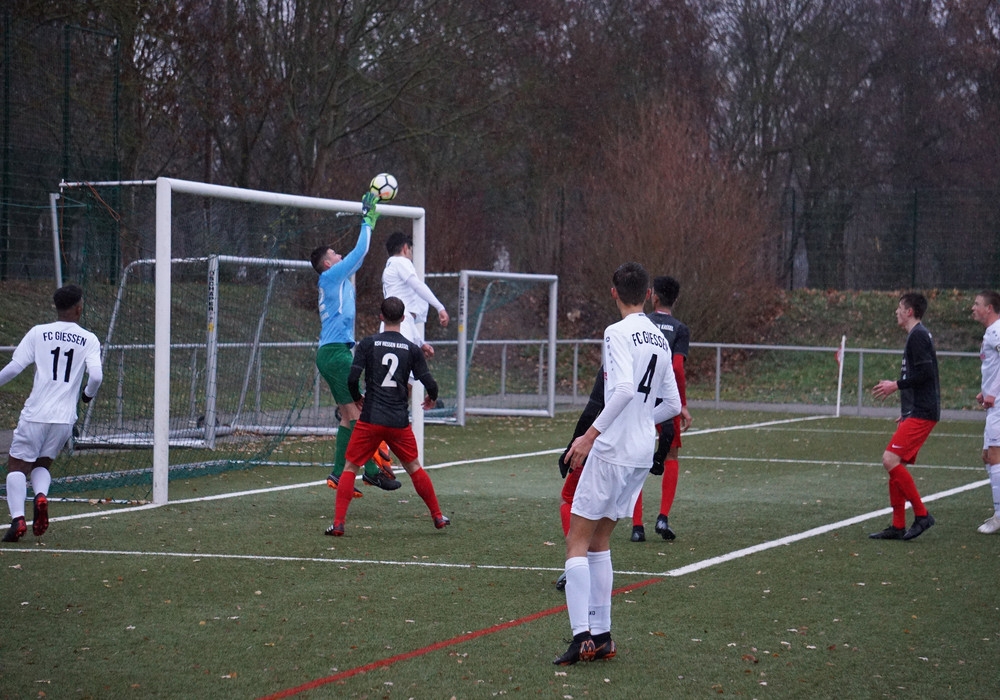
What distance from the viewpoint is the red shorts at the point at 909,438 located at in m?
8.95

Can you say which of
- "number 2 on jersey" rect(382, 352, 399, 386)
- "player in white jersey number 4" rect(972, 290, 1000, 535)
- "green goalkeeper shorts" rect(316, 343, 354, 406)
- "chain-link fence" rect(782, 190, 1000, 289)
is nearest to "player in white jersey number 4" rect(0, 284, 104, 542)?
"number 2 on jersey" rect(382, 352, 399, 386)

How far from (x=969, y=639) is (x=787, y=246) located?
26.3 metres

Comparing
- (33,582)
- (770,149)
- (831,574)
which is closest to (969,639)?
(831,574)

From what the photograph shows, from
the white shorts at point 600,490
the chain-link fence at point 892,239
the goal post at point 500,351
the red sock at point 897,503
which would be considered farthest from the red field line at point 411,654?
the chain-link fence at point 892,239

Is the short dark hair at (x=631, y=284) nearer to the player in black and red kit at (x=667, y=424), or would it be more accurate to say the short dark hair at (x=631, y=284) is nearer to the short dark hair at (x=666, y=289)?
the player in black and red kit at (x=667, y=424)

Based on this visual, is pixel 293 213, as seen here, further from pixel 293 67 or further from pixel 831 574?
pixel 293 67

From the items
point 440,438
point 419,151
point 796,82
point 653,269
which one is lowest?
point 440,438

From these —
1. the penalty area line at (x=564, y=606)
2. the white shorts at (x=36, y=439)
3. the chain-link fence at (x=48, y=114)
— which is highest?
the chain-link fence at (x=48, y=114)

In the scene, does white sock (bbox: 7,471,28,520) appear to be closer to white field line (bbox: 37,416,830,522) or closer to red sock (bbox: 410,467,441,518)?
white field line (bbox: 37,416,830,522)

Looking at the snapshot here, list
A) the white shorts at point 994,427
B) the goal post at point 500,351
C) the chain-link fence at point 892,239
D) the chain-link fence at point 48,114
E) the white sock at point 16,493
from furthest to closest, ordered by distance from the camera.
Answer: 1. the chain-link fence at point 892,239
2. the goal post at point 500,351
3. the chain-link fence at point 48,114
4. the white shorts at point 994,427
5. the white sock at point 16,493

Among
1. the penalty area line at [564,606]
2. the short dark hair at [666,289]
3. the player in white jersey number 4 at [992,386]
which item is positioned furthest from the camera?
the player in white jersey number 4 at [992,386]

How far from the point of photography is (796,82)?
3306cm

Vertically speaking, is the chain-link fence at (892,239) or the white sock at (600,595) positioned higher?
the chain-link fence at (892,239)

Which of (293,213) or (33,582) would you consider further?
(293,213)
